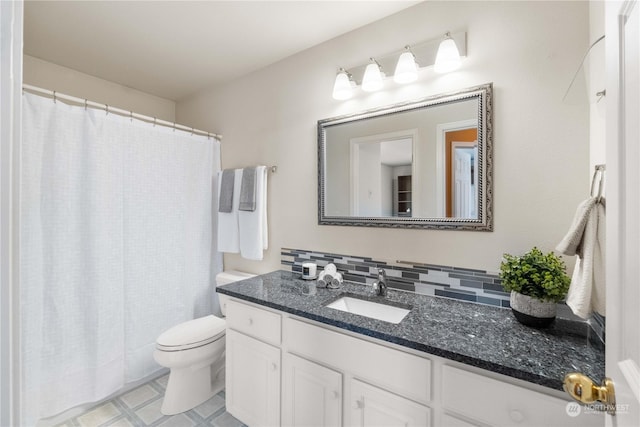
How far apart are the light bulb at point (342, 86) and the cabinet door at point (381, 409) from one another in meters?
1.55

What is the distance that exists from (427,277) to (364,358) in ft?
2.02

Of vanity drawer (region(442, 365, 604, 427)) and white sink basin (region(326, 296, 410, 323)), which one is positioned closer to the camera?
vanity drawer (region(442, 365, 604, 427))

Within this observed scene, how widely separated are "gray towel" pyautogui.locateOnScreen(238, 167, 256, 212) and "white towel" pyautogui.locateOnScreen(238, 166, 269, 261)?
3 cm

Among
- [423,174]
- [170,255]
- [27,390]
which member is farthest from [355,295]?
[27,390]

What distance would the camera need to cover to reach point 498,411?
2.91 ft

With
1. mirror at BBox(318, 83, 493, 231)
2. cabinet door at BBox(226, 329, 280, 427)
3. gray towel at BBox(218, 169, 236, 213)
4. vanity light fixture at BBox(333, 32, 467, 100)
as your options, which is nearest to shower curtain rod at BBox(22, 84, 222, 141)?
gray towel at BBox(218, 169, 236, 213)

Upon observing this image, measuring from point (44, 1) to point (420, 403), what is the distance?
105 inches

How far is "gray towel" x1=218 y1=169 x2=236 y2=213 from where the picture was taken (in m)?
2.35

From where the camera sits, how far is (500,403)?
0.89m

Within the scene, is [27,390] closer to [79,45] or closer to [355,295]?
[355,295]

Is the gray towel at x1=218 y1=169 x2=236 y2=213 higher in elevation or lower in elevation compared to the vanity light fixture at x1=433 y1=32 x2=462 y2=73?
lower

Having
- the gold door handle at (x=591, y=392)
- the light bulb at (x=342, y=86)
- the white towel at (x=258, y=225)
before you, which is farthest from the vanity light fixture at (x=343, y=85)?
the gold door handle at (x=591, y=392)

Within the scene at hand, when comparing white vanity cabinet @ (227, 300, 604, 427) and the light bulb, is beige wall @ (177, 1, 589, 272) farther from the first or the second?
white vanity cabinet @ (227, 300, 604, 427)

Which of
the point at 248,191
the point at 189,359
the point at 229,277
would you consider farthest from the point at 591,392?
the point at 229,277
